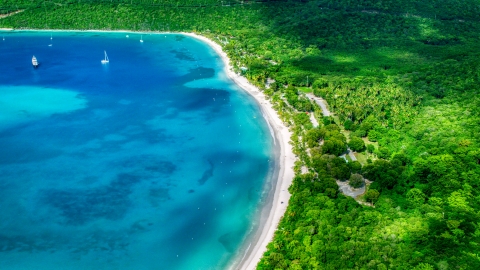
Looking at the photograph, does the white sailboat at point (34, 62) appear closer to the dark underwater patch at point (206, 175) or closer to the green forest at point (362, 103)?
the green forest at point (362, 103)

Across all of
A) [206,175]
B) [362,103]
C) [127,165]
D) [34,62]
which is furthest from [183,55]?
[206,175]

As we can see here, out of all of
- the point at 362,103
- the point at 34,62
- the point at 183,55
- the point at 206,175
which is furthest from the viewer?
the point at 183,55

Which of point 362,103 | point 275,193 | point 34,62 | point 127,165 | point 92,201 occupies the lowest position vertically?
point 92,201

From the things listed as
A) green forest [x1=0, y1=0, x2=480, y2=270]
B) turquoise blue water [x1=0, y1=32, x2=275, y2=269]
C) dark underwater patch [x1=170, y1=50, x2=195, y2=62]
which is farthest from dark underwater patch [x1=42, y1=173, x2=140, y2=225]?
dark underwater patch [x1=170, y1=50, x2=195, y2=62]

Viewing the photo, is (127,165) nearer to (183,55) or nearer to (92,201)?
(92,201)

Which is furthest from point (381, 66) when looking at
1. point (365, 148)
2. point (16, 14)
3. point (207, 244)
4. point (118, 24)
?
point (16, 14)

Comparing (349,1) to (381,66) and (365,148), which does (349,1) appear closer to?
(381,66)

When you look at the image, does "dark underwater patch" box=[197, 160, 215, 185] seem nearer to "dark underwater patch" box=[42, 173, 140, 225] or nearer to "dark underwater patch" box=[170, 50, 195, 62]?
"dark underwater patch" box=[42, 173, 140, 225]

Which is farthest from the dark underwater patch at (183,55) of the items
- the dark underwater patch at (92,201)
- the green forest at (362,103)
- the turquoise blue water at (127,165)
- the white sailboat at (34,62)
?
the dark underwater patch at (92,201)
